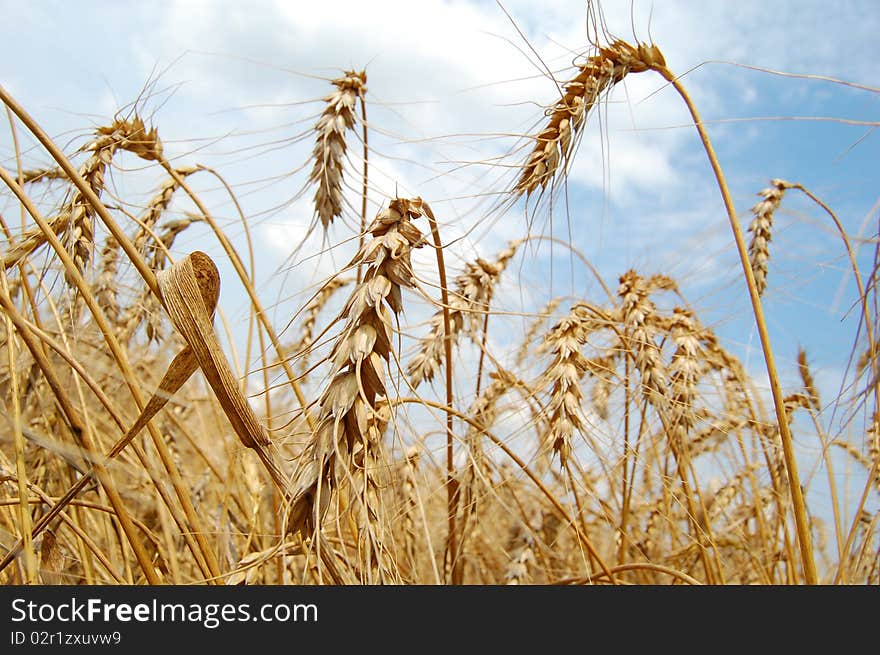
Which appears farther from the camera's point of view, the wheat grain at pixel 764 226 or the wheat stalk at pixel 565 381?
the wheat grain at pixel 764 226

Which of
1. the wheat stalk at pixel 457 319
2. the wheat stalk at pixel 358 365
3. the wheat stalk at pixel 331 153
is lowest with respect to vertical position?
the wheat stalk at pixel 358 365

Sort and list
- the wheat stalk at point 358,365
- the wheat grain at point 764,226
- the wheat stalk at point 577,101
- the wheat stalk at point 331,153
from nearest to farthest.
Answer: the wheat stalk at point 358,365 < the wheat stalk at point 577,101 < the wheat stalk at point 331,153 < the wheat grain at point 764,226

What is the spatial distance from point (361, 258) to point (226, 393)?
0.26 meters

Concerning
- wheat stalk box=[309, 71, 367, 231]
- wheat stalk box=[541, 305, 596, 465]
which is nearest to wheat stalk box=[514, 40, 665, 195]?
wheat stalk box=[541, 305, 596, 465]

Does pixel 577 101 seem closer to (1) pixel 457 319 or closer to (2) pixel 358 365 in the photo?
(1) pixel 457 319

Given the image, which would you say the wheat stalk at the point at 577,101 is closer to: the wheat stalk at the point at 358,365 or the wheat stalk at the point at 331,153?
the wheat stalk at the point at 358,365

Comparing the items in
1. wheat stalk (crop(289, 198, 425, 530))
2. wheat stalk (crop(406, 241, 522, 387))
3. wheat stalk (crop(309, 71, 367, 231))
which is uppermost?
wheat stalk (crop(309, 71, 367, 231))

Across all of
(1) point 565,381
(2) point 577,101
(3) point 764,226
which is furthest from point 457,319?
(3) point 764,226

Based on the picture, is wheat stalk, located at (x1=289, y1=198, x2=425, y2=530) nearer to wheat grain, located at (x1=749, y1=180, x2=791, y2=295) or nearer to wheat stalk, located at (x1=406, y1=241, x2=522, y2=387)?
wheat stalk, located at (x1=406, y1=241, x2=522, y2=387)

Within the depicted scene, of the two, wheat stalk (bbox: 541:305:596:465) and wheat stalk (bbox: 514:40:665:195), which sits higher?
wheat stalk (bbox: 514:40:665:195)

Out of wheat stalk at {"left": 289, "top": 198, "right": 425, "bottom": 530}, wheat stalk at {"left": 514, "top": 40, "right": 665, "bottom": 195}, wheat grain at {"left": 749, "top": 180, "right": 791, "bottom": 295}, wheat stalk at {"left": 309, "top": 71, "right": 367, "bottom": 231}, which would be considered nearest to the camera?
wheat stalk at {"left": 289, "top": 198, "right": 425, "bottom": 530}

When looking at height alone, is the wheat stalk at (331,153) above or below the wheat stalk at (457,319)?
above

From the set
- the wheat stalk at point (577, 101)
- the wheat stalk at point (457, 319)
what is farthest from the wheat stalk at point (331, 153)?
the wheat stalk at point (577, 101)
